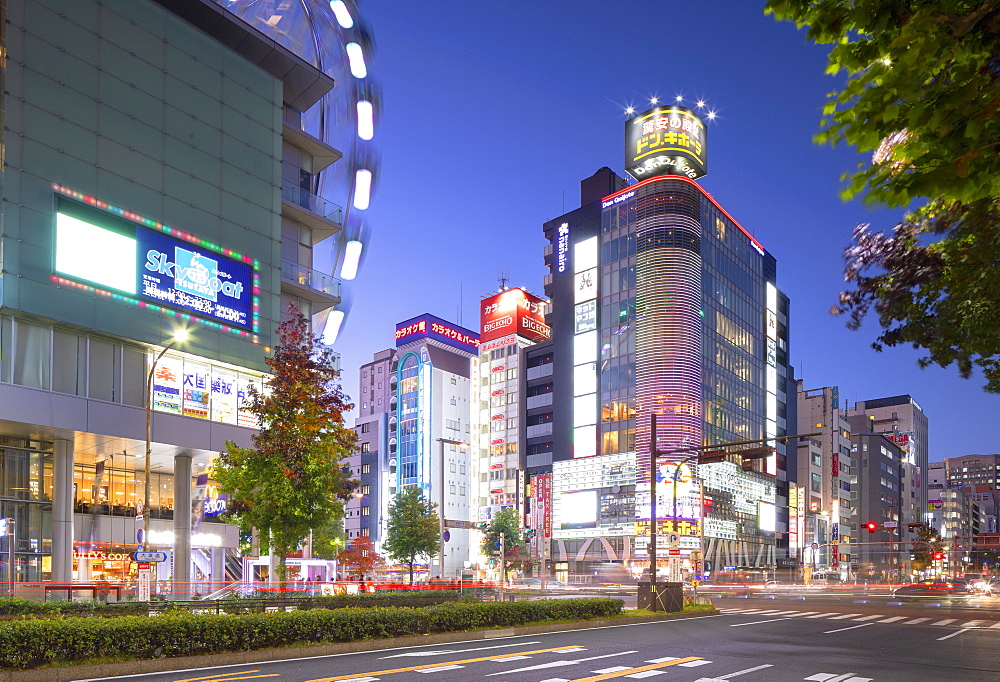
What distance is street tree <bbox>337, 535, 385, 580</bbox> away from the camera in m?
91.8

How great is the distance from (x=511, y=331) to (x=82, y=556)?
97.0 m

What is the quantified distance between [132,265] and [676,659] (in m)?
31.5

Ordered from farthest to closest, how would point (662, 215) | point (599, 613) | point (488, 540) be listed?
point (488, 540), point (662, 215), point (599, 613)

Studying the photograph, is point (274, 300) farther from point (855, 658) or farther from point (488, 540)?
point (488, 540)

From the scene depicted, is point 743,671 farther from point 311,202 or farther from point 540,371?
point 540,371

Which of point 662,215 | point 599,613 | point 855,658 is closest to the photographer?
point 855,658

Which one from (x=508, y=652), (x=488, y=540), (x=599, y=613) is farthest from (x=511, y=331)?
(x=508, y=652)

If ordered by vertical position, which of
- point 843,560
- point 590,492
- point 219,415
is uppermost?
point 219,415

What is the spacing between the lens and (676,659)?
65.6 feet

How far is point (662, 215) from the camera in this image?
100 m

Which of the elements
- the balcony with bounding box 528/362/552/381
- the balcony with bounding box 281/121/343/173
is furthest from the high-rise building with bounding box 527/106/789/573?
the balcony with bounding box 281/121/343/173

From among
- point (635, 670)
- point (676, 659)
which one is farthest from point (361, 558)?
point (635, 670)

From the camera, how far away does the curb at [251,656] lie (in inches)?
623

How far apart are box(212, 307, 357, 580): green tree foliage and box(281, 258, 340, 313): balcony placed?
1799 cm
